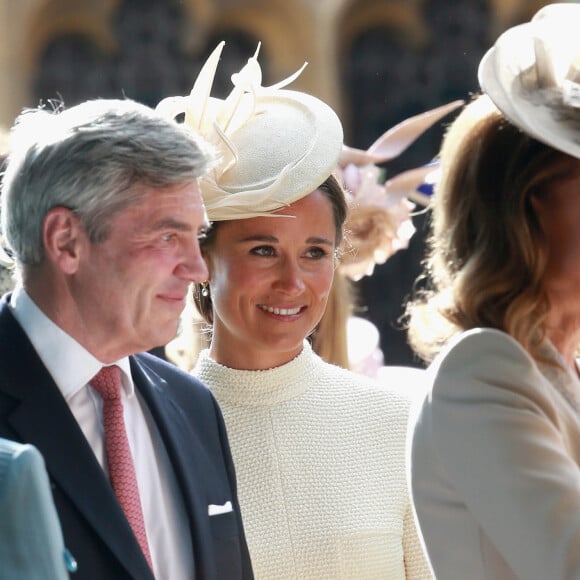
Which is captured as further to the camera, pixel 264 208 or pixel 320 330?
pixel 320 330

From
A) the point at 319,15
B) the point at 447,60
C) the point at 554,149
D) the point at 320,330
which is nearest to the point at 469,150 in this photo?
the point at 554,149

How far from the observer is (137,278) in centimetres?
260

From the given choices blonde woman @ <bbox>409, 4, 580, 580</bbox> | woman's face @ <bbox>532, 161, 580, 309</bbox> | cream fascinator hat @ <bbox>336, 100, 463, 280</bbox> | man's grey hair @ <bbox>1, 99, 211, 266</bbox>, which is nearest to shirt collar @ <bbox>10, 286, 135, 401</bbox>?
man's grey hair @ <bbox>1, 99, 211, 266</bbox>

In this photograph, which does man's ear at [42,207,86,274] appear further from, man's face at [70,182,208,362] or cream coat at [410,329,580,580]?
cream coat at [410,329,580,580]

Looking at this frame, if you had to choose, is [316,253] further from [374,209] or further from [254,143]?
[374,209]

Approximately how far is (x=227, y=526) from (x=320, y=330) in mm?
2064

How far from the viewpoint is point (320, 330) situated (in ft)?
15.8

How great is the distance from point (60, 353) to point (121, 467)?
210 millimetres

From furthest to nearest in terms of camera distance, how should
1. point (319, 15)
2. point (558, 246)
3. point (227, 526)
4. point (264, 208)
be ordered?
1. point (319, 15)
2. point (264, 208)
3. point (227, 526)
4. point (558, 246)

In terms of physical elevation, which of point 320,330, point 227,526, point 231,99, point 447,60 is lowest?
point 447,60

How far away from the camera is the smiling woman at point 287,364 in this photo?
Result: 3359 millimetres

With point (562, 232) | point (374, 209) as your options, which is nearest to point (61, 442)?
point (562, 232)

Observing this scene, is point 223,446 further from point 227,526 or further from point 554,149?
point 554,149

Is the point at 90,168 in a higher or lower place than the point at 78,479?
higher
